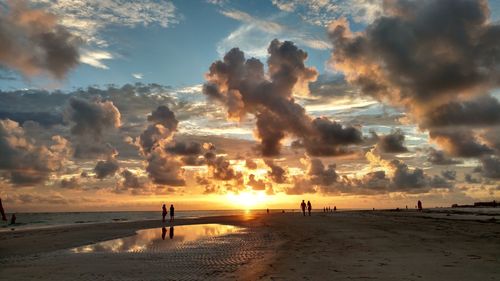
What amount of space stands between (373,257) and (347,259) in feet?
4.39

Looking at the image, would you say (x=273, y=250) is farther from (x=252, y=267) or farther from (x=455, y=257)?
(x=455, y=257)

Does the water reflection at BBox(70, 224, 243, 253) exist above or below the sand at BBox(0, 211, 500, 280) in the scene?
below

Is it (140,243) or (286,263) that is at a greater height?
(286,263)

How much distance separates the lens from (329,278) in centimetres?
1265

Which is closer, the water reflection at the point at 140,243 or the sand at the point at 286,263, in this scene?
the sand at the point at 286,263

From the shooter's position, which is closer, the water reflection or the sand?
the sand

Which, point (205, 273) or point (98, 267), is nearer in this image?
point (205, 273)

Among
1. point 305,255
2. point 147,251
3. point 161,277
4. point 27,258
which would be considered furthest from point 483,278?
→ point 27,258

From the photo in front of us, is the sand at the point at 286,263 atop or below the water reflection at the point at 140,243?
atop

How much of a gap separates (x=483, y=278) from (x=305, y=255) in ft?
26.4

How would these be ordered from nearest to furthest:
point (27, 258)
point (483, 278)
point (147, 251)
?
point (483, 278)
point (27, 258)
point (147, 251)

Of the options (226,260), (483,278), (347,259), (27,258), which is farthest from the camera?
(27,258)

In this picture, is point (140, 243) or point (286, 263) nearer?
point (286, 263)

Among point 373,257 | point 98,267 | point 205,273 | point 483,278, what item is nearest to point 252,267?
point 205,273
